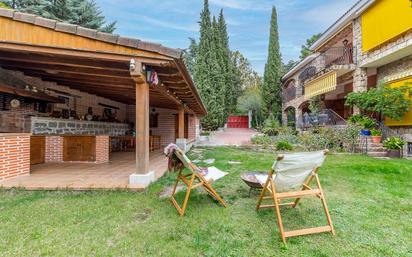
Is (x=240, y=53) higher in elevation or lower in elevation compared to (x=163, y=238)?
higher

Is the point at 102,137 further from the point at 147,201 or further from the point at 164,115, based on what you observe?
the point at 164,115

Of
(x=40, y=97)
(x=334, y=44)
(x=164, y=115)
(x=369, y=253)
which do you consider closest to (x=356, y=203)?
(x=369, y=253)

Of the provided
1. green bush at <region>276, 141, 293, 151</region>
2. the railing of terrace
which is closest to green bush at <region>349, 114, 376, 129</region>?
the railing of terrace

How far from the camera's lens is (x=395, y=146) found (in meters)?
9.34

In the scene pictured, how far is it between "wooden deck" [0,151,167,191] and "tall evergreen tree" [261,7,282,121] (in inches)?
765

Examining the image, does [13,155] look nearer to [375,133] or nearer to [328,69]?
[375,133]

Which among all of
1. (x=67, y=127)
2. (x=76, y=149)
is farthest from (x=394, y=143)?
(x=67, y=127)

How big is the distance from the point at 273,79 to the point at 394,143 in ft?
49.8

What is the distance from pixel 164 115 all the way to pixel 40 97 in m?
8.15

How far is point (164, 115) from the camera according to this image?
14.6 metres

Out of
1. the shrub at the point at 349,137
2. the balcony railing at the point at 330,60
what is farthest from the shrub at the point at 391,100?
the balcony railing at the point at 330,60

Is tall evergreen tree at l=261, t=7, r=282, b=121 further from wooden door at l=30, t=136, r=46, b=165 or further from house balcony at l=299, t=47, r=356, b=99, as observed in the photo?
wooden door at l=30, t=136, r=46, b=165

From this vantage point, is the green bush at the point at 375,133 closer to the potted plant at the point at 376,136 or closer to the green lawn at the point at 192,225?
the potted plant at the point at 376,136

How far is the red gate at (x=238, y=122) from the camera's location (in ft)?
117
